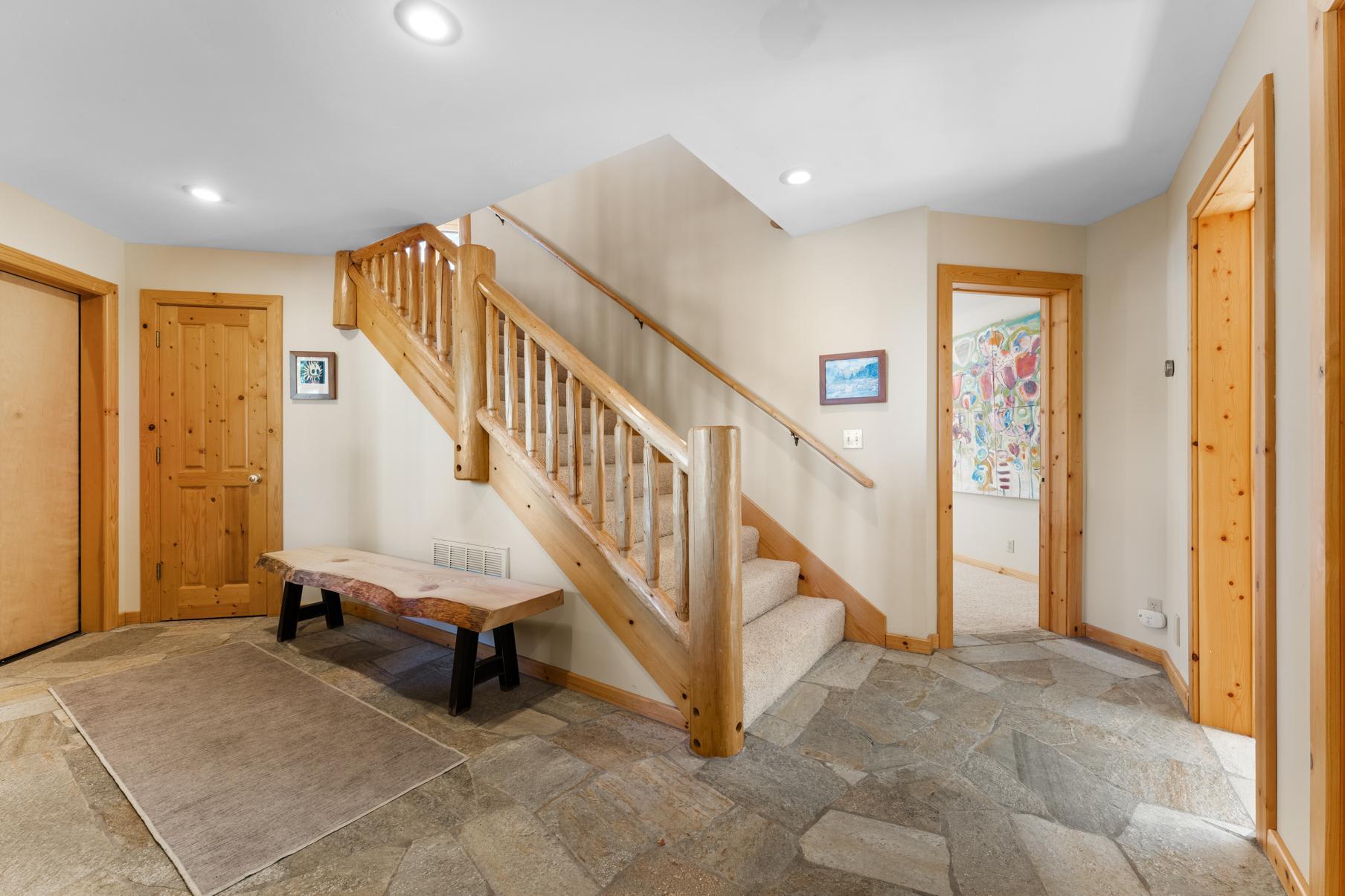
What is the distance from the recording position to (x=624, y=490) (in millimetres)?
2318

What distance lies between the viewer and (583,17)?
167 cm

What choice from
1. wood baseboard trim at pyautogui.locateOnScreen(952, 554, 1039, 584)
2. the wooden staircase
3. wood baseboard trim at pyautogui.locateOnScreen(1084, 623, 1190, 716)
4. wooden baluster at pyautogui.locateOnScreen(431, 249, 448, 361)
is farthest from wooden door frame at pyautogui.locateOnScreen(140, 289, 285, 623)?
wood baseboard trim at pyautogui.locateOnScreen(952, 554, 1039, 584)

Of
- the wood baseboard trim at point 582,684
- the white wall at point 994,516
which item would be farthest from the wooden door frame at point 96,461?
the white wall at point 994,516

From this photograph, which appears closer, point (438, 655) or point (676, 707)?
point (676, 707)

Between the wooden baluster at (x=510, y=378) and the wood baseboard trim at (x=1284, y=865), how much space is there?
9.85 ft

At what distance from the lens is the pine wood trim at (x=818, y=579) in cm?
313

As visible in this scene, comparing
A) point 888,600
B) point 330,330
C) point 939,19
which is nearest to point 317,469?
point 330,330

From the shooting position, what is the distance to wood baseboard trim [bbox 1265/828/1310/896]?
135 centimetres

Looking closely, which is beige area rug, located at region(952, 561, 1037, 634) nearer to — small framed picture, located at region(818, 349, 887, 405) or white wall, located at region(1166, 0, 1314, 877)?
small framed picture, located at region(818, 349, 887, 405)

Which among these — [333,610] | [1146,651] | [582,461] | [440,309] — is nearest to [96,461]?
[333,610]

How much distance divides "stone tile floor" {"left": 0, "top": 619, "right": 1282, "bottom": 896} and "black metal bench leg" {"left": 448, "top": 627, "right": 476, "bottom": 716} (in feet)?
0.22

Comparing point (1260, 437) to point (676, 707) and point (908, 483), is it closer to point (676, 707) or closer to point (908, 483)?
point (908, 483)

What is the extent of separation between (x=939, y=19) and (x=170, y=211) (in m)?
3.93

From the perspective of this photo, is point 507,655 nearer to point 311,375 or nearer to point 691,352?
point 691,352
